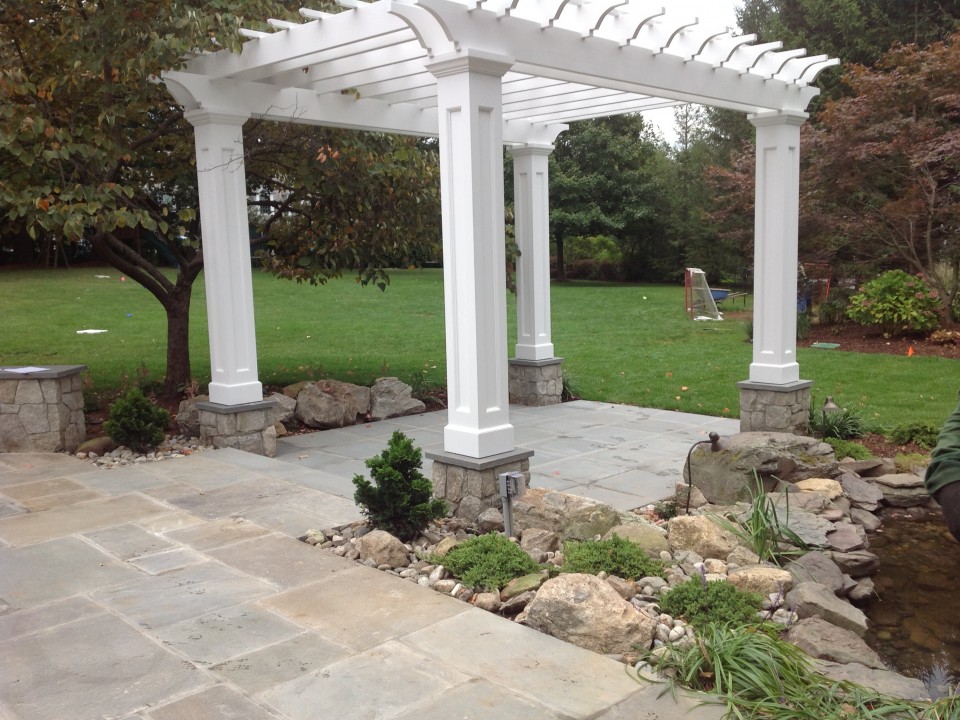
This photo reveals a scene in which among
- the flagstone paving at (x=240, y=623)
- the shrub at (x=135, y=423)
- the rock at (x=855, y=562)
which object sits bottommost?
the rock at (x=855, y=562)

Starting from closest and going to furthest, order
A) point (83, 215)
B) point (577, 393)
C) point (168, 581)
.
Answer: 1. point (168, 581)
2. point (83, 215)
3. point (577, 393)

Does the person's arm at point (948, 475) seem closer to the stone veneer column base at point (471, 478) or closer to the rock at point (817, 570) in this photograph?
the rock at point (817, 570)

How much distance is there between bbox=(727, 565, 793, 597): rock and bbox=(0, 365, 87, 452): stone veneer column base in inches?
212

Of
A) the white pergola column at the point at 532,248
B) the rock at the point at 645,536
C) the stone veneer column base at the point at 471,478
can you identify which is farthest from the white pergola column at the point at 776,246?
the rock at the point at 645,536

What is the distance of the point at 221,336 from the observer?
22.3ft

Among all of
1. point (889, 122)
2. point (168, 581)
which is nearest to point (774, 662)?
point (168, 581)

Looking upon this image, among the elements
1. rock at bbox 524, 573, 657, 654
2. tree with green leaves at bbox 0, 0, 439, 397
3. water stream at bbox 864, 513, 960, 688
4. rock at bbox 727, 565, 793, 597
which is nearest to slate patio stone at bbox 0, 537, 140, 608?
rock at bbox 524, 573, 657, 654

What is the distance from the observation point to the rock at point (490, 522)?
4707mm

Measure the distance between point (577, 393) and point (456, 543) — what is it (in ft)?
17.2

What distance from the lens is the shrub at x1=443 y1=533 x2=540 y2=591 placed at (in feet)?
12.8

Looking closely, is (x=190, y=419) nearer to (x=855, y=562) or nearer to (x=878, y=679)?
(x=855, y=562)

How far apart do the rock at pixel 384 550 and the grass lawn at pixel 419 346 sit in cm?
488

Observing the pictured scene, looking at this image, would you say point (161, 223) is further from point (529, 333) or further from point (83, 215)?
point (529, 333)

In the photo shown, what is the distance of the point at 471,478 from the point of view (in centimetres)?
488
